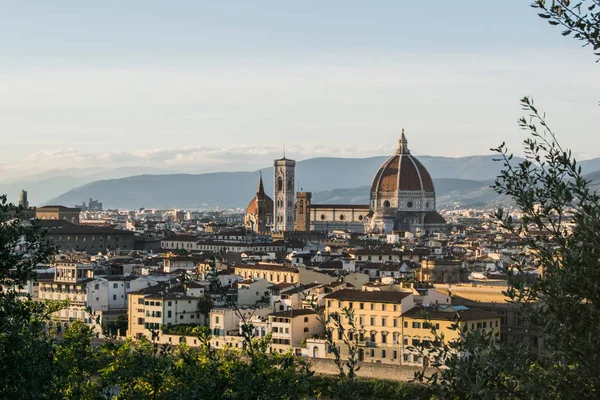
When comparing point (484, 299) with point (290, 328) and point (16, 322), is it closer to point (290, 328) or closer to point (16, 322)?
point (290, 328)

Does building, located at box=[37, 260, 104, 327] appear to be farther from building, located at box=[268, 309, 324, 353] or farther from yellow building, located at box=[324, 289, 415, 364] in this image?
yellow building, located at box=[324, 289, 415, 364]

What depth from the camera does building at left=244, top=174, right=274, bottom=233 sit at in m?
127

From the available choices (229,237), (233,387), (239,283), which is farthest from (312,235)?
(233,387)

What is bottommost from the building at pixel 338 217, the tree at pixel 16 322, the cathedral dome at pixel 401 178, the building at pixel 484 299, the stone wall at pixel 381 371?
the stone wall at pixel 381 371

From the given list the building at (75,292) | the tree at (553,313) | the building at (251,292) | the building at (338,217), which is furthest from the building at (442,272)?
the building at (338,217)

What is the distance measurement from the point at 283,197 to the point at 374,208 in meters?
14.3

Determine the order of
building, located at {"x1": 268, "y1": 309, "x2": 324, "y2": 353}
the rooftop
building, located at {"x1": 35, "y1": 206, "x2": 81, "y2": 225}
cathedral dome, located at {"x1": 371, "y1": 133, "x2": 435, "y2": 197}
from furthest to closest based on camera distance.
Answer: cathedral dome, located at {"x1": 371, "y1": 133, "x2": 435, "y2": 197}, building, located at {"x1": 35, "y1": 206, "x2": 81, "y2": 225}, building, located at {"x1": 268, "y1": 309, "x2": 324, "y2": 353}, the rooftop

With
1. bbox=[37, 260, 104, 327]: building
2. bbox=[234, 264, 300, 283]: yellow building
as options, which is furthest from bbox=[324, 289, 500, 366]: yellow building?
bbox=[234, 264, 300, 283]: yellow building

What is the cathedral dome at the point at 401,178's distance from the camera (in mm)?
138625

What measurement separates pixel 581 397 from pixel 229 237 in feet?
294

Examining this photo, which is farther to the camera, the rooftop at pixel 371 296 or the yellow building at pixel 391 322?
the rooftop at pixel 371 296

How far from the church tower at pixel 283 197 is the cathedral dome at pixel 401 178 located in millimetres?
12922

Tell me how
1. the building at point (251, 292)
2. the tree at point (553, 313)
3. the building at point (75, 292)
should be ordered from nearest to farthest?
the tree at point (553, 313), the building at point (251, 292), the building at point (75, 292)

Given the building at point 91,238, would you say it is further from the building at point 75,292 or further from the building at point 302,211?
the building at point 302,211
